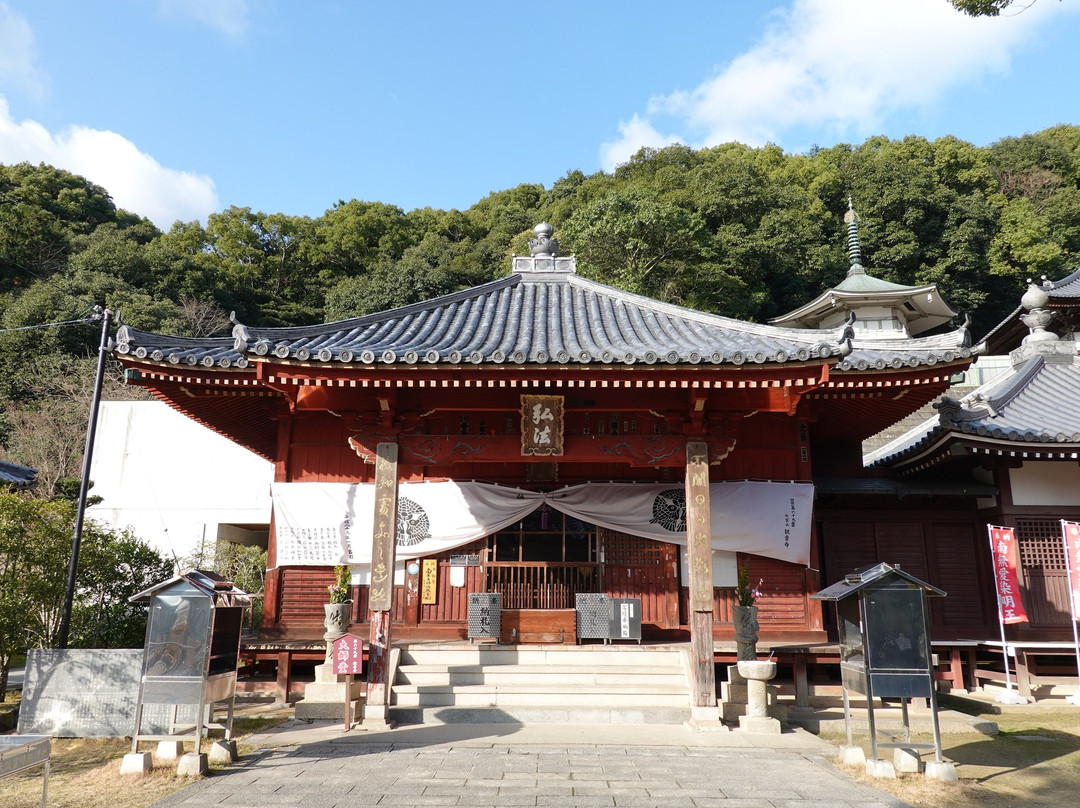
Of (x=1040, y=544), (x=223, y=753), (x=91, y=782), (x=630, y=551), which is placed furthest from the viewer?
(x=1040, y=544)

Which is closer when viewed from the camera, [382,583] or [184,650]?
[184,650]

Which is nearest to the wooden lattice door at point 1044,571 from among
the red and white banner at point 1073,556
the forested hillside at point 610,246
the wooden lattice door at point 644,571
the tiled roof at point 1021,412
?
the red and white banner at point 1073,556

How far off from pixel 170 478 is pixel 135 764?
61.2ft

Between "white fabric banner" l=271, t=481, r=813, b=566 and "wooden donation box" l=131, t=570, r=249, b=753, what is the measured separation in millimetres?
4101

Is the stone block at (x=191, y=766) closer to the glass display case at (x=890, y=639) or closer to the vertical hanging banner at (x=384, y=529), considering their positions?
the vertical hanging banner at (x=384, y=529)

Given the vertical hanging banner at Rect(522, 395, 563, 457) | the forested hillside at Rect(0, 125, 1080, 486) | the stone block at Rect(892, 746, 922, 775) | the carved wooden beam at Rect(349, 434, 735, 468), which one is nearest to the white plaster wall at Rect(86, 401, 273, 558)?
the forested hillside at Rect(0, 125, 1080, 486)

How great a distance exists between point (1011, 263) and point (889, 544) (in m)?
30.1

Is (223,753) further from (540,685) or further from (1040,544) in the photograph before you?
(1040,544)

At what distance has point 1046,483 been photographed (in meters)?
12.5

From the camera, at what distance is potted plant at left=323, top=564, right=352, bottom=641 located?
8.95 meters

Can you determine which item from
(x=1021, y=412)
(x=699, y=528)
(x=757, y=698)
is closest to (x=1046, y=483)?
(x=1021, y=412)

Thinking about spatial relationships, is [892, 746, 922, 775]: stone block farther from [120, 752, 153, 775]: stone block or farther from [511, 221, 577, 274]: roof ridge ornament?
[511, 221, 577, 274]: roof ridge ornament

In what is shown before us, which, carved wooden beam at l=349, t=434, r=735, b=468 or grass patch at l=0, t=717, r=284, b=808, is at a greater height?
carved wooden beam at l=349, t=434, r=735, b=468

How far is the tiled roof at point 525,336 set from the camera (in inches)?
339
